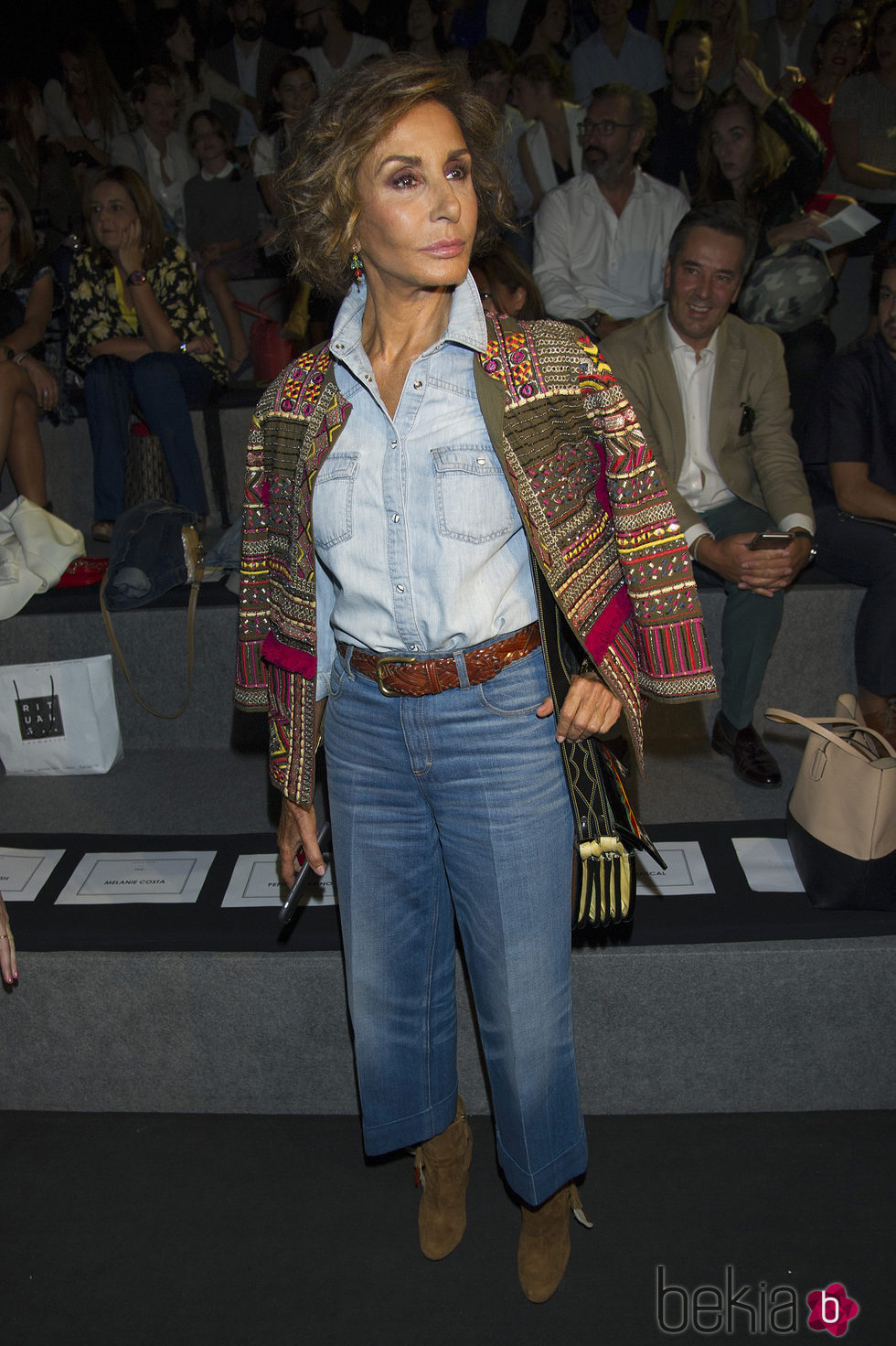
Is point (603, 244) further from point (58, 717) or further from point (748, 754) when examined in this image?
point (58, 717)

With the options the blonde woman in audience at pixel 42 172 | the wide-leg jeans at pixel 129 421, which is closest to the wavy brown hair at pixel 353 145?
the wide-leg jeans at pixel 129 421

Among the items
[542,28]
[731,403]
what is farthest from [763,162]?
[542,28]

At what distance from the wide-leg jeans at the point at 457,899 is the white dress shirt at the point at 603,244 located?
258cm

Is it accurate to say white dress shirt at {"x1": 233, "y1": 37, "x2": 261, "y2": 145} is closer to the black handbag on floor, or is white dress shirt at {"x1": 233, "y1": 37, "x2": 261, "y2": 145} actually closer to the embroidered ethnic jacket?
the embroidered ethnic jacket

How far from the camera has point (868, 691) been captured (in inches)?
94.1

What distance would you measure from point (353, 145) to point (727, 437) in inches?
65.3

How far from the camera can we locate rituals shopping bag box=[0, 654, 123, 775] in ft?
8.04

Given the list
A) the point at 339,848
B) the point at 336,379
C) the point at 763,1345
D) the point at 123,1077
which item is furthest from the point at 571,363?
the point at 123,1077

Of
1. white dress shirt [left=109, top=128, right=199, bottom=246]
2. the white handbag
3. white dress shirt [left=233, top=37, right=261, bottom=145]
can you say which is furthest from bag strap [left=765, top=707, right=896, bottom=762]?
white dress shirt [left=233, top=37, right=261, bottom=145]

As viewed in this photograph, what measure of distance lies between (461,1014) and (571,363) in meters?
1.08

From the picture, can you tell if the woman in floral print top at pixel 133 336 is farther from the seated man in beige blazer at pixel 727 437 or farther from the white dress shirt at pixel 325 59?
the white dress shirt at pixel 325 59

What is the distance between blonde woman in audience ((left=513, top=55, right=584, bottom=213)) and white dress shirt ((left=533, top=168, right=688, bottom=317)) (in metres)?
0.65

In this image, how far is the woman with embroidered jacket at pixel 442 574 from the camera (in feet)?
3.62

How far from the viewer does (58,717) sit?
97.2 inches
